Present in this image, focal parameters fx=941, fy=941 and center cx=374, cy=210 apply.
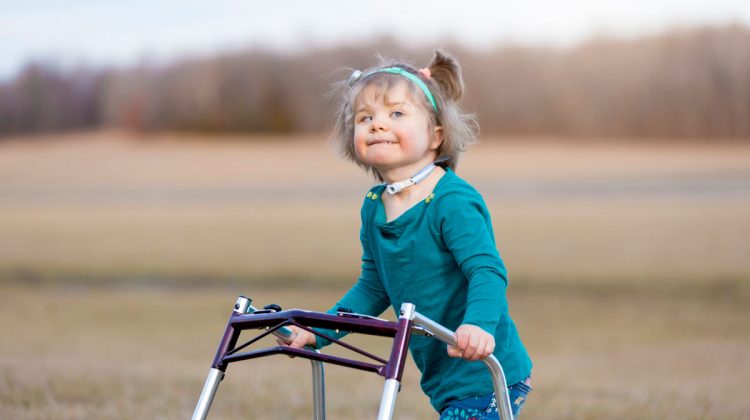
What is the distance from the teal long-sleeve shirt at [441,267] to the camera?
299 centimetres

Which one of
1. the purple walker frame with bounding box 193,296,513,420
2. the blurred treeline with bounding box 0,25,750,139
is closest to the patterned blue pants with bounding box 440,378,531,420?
the purple walker frame with bounding box 193,296,513,420

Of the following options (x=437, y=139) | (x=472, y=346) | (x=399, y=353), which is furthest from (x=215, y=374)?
(x=437, y=139)

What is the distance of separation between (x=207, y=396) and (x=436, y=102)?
1.30 metres

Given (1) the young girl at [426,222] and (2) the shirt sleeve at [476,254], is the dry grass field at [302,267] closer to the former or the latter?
(1) the young girl at [426,222]

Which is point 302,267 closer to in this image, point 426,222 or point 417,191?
point 417,191

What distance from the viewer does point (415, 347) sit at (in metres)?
3.29

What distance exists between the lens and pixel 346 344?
2.60 metres

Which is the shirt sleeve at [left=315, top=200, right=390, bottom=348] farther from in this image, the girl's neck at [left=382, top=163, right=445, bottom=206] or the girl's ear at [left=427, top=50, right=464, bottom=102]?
the girl's ear at [left=427, top=50, right=464, bottom=102]

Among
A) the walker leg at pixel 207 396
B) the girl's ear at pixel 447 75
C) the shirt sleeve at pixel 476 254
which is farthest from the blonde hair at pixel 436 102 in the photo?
the walker leg at pixel 207 396

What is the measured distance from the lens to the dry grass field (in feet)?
19.0

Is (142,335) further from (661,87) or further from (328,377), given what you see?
(661,87)

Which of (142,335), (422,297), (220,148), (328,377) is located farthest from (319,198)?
(422,297)

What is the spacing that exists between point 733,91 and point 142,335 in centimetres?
2514

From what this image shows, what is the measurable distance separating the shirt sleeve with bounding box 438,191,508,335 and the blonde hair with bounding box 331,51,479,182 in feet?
0.95
